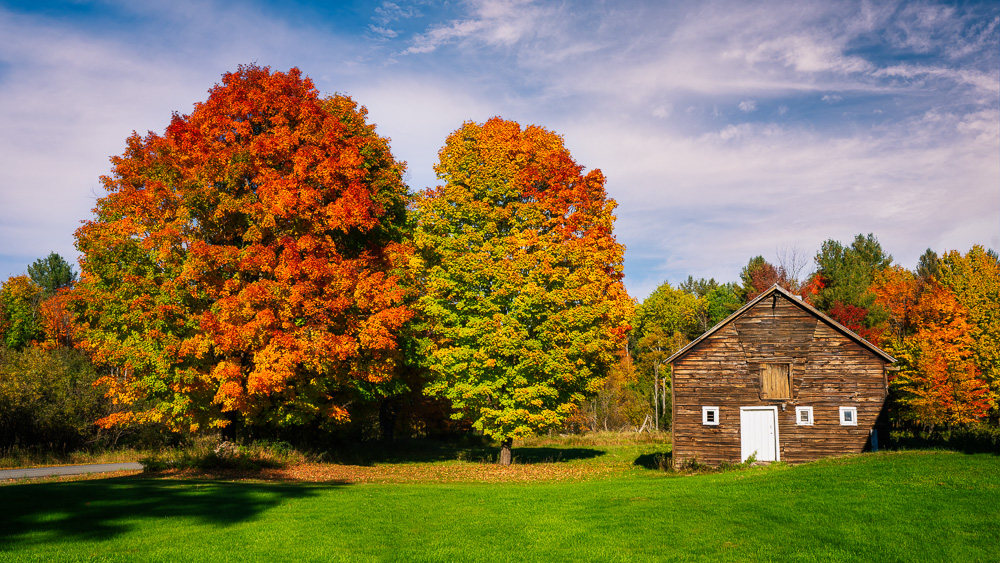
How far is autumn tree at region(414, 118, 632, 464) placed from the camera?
27969 millimetres

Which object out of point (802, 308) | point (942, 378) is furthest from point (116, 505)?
point (942, 378)

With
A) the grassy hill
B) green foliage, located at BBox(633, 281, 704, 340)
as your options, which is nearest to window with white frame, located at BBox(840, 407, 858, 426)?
the grassy hill

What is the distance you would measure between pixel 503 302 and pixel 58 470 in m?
19.5

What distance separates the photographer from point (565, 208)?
37469mm

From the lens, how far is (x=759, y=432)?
94.7 feet

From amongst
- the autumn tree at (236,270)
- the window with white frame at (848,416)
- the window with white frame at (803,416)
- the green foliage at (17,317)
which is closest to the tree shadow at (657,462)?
the window with white frame at (803,416)

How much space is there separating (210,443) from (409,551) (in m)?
16.9

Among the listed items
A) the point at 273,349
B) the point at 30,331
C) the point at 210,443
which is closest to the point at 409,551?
the point at 273,349

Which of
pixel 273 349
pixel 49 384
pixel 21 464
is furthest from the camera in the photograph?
pixel 49 384

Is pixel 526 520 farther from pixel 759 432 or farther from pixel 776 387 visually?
pixel 776 387

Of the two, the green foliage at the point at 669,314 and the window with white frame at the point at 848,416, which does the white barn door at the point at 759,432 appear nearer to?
the window with white frame at the point at 848,416

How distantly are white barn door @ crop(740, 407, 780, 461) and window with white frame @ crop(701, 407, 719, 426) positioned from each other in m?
1.11

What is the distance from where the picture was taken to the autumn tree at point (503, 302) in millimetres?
27969

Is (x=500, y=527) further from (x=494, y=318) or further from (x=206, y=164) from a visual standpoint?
(x=206, y=164)
